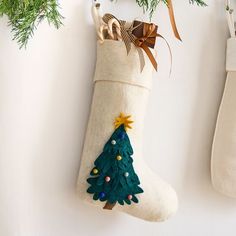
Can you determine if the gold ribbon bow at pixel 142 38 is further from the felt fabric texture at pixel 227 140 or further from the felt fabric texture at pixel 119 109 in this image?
the felt fabric texture at pixel 227 140

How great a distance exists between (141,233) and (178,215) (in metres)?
0.12

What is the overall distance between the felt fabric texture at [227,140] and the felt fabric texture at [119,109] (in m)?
0.18

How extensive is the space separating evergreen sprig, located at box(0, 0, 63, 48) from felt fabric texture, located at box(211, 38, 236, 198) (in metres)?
0.49

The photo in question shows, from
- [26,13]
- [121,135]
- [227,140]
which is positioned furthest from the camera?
[227,140]

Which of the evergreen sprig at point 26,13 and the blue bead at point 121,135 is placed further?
the blue bead at point 121,135

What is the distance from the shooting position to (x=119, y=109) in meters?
0.80

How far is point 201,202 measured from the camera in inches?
38.4

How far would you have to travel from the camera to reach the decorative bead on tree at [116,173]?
0.79 m

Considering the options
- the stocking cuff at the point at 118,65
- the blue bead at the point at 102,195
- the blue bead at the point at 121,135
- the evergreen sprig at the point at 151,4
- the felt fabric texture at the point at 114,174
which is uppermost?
the evergreen sprig at the point at 151,4

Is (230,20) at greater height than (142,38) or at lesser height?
greater

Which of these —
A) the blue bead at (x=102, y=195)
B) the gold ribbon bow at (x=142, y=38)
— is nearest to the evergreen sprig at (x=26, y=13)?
the gold ribbon bow at (x=142, y=38)

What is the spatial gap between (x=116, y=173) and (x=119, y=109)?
156 millimetres

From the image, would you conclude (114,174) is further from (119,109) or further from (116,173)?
(119,109)

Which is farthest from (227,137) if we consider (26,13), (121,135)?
(26,13)
